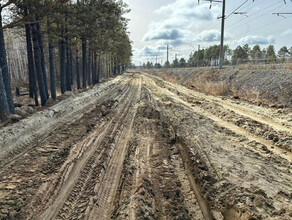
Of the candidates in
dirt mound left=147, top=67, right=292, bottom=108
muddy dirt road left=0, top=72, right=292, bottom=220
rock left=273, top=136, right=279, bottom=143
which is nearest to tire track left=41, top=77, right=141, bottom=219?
muddy dirt road left=0, top=72, right=292, bottom=220

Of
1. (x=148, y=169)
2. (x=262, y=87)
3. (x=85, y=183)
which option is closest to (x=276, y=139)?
(x=148, y=169)

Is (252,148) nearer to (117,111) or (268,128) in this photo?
(268,128)

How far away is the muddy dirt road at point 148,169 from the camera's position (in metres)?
2.75

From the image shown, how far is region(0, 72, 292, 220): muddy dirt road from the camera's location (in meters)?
2.75

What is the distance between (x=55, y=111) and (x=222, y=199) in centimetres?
720

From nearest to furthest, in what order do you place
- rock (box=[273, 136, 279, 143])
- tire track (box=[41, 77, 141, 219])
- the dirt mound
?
1. tire track (box=[41, 77, 141, 219])
2. rock (box=[273, 136, 279, 143])
3. the dirt mound

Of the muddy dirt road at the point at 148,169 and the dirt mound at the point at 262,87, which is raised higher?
the dirt mound at the point at 262,87

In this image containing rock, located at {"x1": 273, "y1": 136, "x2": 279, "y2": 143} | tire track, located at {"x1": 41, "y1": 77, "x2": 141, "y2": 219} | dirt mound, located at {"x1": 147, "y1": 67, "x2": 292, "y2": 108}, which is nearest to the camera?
tire track, located at {"x1": 41, "y1": 77, "x2": 141, "y2": 219}

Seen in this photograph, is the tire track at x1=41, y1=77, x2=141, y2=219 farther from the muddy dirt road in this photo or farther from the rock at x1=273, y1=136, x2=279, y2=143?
the rock at x1=273, y1=136, x2=279, y2=143

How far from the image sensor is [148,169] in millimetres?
3771

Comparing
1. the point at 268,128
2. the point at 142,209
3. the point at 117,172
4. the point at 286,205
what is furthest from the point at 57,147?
the point at 268,128

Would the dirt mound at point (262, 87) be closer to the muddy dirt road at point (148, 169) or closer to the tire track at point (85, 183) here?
the muddy dirt road at point (148, 169)

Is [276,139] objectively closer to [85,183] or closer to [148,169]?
[148,169]

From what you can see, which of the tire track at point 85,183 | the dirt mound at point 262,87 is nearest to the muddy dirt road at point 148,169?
the tire track at point 85,183
